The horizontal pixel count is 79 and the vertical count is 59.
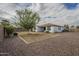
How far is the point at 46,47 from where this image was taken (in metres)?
2.16

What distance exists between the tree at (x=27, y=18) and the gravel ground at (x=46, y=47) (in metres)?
0.20

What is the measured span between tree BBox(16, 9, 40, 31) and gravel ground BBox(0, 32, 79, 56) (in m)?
0.20

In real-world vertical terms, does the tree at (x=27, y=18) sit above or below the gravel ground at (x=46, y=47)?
above

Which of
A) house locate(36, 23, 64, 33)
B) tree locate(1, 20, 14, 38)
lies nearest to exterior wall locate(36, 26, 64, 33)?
house locate(36, 23, 64, 33)

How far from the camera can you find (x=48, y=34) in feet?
7.19

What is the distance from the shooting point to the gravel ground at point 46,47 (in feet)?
7.02

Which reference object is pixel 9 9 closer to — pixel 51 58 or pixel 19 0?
pixel 19 0

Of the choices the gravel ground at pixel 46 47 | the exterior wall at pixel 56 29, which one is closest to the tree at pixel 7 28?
the gravel ground at pixel 46 47

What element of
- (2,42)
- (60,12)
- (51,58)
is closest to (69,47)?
(51,58)

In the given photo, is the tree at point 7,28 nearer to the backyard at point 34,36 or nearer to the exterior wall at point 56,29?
the backyard at point 34,36

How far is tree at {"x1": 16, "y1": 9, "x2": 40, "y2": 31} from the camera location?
2.17 m

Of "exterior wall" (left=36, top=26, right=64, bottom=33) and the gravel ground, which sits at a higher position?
"exterior wall" (left=36, top=26, right=64, bottom=33)

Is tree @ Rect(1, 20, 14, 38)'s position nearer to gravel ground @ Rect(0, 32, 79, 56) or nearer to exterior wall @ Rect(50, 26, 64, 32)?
gravel ground @ Rect(0, 32, 79, 56)

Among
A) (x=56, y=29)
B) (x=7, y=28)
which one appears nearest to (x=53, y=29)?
(x=56, y=29)
